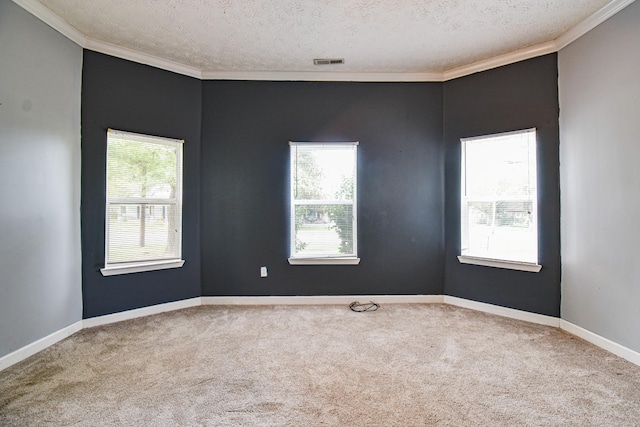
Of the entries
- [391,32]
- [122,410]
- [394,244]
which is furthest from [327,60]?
[122,410]

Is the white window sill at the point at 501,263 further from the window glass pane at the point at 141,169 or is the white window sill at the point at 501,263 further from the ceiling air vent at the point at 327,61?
the window glass pane at the point at 141,169

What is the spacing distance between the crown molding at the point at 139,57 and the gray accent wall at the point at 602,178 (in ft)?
13.5

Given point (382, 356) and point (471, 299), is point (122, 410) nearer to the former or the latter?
point (382, 356)

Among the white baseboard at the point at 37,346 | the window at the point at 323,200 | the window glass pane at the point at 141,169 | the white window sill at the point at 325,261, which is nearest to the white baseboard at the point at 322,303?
the white baseboard at the point at 37,346

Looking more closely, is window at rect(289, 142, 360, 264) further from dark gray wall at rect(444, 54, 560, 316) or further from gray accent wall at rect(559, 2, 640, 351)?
gray accent wall at rect(559, 2, 640, 351)

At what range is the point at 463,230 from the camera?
391 cm

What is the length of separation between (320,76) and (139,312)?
3528 millimetres

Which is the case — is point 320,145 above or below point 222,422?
above

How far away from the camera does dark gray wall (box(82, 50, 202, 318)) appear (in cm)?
325

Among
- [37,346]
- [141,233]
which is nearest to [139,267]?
[141,233]

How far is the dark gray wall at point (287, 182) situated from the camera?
158 inches

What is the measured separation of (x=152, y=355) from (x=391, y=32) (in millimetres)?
3634

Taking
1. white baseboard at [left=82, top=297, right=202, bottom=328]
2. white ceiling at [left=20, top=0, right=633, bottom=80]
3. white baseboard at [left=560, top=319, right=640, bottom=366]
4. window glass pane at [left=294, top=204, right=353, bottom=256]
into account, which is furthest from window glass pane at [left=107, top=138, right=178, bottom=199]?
white baseboard at [left=560, top=319, right=640, bottom=366]

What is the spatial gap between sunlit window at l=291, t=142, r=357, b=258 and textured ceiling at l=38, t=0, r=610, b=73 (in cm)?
111
